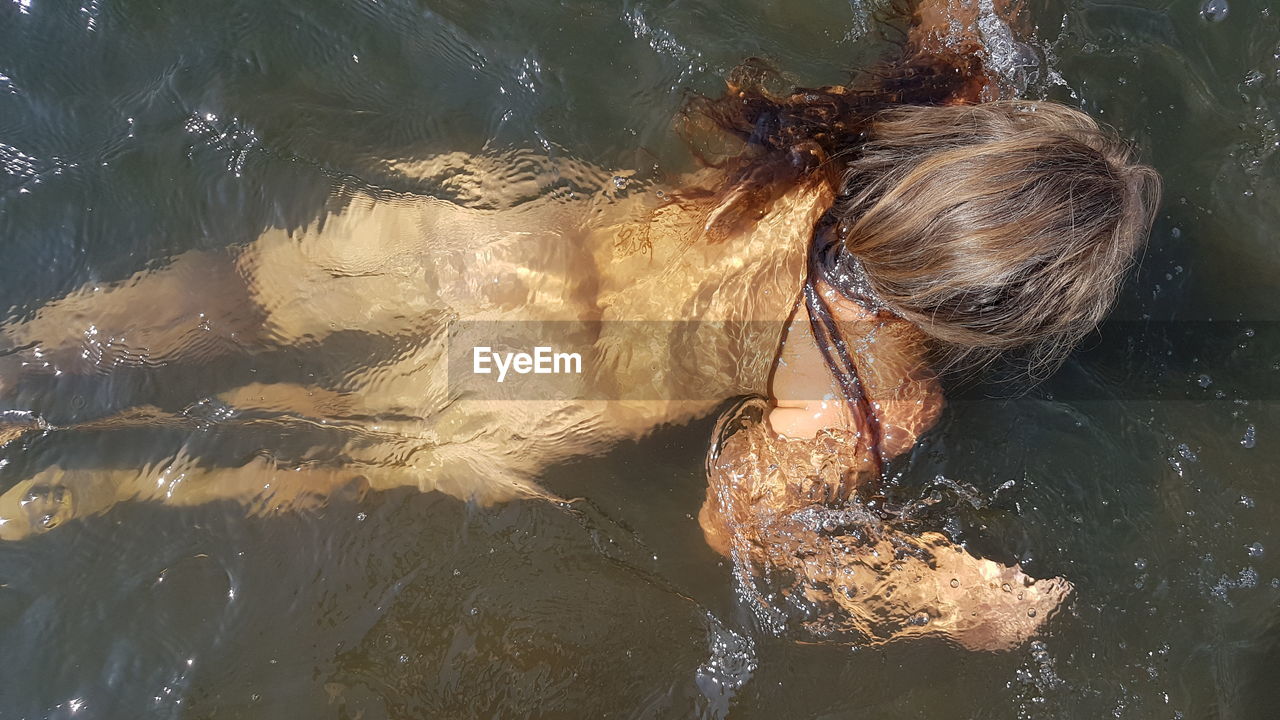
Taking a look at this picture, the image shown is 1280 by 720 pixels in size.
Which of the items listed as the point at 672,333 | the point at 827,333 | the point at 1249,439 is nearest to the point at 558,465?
the point at 672,333

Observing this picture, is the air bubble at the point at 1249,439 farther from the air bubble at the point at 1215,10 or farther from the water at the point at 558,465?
the air bubble at the point at 1215,10

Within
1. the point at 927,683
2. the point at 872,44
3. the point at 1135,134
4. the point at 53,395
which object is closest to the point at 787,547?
the point at 927,683

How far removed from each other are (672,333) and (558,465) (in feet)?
2.08

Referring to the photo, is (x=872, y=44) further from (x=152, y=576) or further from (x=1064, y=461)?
(x=152, y=576)

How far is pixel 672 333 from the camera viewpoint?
6.84ft

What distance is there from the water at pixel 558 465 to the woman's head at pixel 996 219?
31.9 inches

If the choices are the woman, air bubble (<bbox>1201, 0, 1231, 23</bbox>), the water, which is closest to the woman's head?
the woman

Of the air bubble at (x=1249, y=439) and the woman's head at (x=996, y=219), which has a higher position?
the woman's head at (x=996, y=219)

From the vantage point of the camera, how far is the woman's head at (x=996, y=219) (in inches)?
64.6

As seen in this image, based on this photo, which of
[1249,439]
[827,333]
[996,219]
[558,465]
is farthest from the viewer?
[1249,439]

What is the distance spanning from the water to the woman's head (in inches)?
31.9

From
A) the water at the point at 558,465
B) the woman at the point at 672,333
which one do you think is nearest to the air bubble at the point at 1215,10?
the water at the point at 558,465

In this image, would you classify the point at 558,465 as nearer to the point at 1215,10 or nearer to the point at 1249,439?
the point at 1249,439

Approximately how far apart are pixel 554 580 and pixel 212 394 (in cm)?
128
